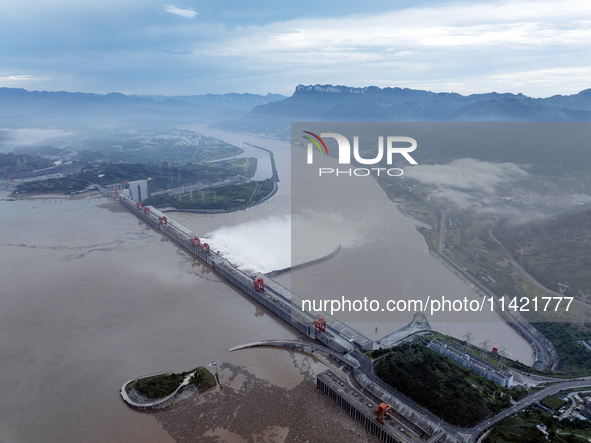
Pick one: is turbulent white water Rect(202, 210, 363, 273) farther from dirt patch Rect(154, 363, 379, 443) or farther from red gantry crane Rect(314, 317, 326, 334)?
dirt patch Rect(154, 363, 379, 443)

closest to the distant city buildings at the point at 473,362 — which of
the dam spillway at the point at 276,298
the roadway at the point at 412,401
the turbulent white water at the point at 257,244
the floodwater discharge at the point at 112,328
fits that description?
the roadway at the point at 412,401

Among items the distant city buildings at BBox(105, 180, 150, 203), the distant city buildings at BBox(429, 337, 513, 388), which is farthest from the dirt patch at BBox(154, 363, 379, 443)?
the distant city buildings at BBox(105, 180, 150, 203)

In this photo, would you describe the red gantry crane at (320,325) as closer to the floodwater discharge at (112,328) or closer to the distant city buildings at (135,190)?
the floodwater discharge at (112,328)

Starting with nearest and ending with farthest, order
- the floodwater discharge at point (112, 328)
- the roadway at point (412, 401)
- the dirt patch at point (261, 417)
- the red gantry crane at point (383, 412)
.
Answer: the roadway at point (412, 401) → the red gantry crane at point (383, 412) → the dirt patch at point (261, 417) → the floodwater discharge at point (112, 328)

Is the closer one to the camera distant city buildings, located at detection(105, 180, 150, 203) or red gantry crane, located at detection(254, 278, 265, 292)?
red gantry crane, located at detection(254, 278, 265, 292)

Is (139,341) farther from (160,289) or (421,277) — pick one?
(421,277)
